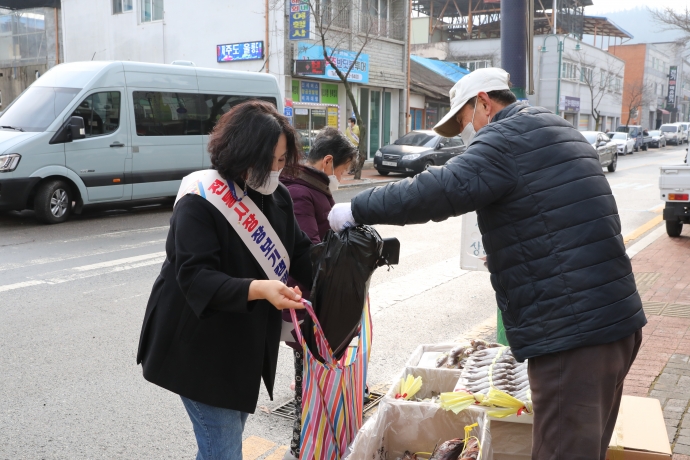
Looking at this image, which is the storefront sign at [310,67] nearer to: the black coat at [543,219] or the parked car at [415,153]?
the parked car at [415,153]

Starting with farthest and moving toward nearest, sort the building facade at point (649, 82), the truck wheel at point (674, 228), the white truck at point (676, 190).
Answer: the building facade at point (649, 82)
the truck wheel at point (674, 228)
the white truck at point (676, 190)

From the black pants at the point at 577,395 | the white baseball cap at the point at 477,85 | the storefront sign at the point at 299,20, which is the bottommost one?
the black pants at the point at 577,395

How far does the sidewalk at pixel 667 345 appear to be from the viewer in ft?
12.9

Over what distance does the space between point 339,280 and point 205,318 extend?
60cm

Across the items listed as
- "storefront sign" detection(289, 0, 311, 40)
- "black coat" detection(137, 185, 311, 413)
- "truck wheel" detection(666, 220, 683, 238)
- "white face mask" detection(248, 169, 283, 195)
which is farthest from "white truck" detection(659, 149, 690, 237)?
"storefront sign" detection(289, 0, 311, 40)

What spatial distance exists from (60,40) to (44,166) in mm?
19460

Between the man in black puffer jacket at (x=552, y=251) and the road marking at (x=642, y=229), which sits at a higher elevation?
the man in black puffer jacket at (x=552, y=251)

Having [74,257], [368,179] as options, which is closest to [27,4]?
[368,179]

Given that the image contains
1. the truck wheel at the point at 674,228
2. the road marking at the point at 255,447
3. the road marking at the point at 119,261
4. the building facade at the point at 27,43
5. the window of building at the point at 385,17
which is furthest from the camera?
the building facade at the point at 27,43

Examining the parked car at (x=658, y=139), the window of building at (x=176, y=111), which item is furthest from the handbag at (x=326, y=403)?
the parked car at (x=658, y=139)

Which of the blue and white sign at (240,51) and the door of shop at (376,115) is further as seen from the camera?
the door of shop at (376,115)

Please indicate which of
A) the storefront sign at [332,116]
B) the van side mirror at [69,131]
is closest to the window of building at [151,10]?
the storefront sign at [332,116]

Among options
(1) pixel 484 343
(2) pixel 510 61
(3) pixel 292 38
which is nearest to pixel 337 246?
(1) pixel 484 343

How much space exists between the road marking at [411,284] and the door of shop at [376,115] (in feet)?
61.5
